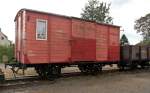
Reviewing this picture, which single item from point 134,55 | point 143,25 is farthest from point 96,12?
point 134,55

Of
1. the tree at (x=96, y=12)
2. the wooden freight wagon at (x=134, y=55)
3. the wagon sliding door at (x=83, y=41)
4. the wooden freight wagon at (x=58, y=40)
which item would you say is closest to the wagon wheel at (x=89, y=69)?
the wooden freight wagon at (x=58, y=40)

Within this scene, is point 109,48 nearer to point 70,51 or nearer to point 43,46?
point 70,51

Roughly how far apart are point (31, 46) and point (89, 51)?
4.71 meters

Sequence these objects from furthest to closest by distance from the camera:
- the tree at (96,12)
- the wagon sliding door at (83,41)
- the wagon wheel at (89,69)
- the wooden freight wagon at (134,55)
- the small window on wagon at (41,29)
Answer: the tree at (96,12), the wooden freight wagon at (134,55), the wagon wheel at (89,69), the wagon sliding door at (83,41), the small window on wagon at (41,29)

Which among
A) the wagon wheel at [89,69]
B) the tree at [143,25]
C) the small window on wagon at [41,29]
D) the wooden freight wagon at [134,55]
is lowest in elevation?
the wagon wheel at [89,69]

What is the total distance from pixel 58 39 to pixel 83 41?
86.9 inches

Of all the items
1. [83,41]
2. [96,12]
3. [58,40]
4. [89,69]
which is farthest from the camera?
[96,12]

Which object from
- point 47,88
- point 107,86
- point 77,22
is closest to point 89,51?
point 77,22

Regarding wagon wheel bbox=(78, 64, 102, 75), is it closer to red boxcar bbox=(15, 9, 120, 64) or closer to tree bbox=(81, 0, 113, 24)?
red boxcar bbox=(15, 9, 120, 64)

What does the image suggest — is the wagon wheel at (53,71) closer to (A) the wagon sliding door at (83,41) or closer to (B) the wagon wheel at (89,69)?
(A) the wagon sliding door at (83,41)

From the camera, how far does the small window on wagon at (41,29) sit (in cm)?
1450

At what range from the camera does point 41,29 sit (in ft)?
48.2


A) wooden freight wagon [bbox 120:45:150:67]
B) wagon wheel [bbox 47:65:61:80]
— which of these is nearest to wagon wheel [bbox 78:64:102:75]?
wagon wheel [bbox 47:65:61:80]

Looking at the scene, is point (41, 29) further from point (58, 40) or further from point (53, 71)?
point (53, 71)
